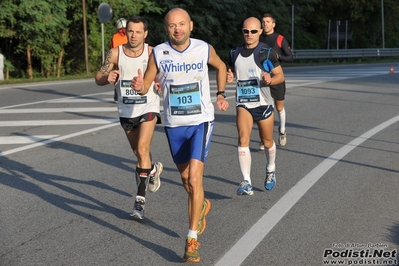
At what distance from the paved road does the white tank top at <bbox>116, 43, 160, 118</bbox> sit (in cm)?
96

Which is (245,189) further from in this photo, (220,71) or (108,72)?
(108,72)

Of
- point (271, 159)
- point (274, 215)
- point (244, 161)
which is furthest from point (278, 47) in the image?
point (274, 215)

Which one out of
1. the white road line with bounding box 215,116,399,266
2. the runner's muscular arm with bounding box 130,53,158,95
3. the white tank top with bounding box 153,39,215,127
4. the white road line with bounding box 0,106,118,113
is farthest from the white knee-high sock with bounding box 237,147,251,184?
the white road line with bounding box 0,106,118,113

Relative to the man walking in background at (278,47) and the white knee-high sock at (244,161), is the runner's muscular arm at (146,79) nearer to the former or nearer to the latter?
the white knee-high sock at (244,161)

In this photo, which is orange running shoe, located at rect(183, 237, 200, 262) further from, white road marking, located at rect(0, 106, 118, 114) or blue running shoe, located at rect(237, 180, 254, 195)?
white road marking, located at rect(0, 106, 118, 114)

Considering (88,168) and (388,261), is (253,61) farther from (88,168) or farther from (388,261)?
(388,261)

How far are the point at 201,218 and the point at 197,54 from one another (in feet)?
4.42

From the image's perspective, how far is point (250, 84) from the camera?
8.66 m

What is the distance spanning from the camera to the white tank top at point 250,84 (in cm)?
857

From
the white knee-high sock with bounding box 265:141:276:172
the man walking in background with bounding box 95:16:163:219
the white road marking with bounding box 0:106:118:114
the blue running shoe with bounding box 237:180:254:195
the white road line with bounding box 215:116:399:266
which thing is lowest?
the white road line with bounding box 215:116:399:266

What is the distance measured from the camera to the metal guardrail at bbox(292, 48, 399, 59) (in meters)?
44.0

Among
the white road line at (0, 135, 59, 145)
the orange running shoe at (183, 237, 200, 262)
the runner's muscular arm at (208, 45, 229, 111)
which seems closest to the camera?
the orange running shoe at (183, 237, 200, 262)

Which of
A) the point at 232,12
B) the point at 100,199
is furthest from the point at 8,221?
the point at 232,12

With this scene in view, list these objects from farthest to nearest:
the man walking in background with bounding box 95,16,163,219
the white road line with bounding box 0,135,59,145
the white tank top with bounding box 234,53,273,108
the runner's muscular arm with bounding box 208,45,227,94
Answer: the white road line with bounding box 0,135,59,145 → the white tank top with bounding box 234,53,273,108 → the man walking in background with bounding box 95,16,163,219 → the runner's muscular arm with bounding box 208,45,227,94
